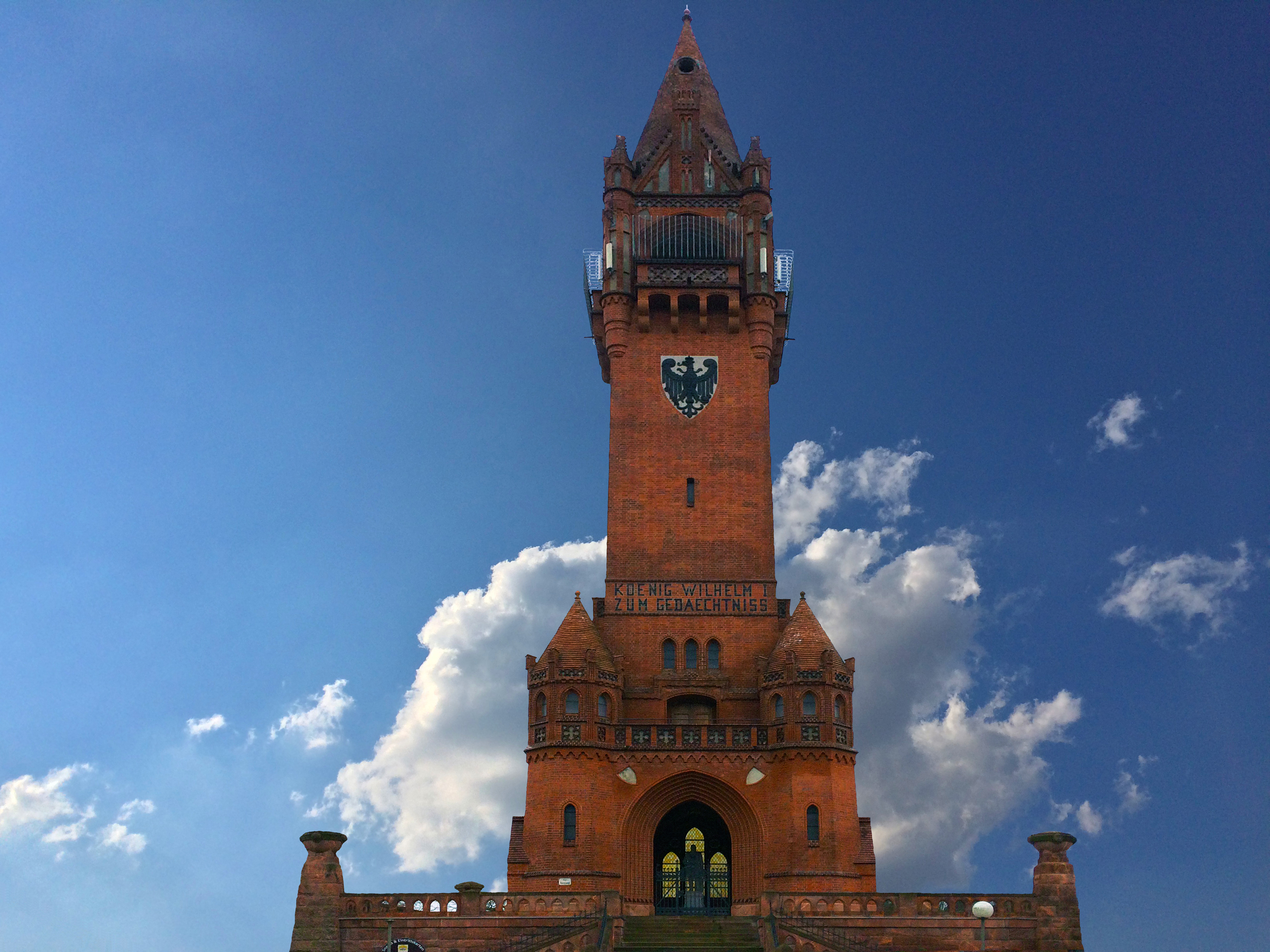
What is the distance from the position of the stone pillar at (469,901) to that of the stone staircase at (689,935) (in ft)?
13.0

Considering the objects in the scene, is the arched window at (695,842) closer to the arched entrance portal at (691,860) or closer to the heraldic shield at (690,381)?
the arched entrance portal at (691,860)

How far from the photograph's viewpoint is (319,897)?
3578cm

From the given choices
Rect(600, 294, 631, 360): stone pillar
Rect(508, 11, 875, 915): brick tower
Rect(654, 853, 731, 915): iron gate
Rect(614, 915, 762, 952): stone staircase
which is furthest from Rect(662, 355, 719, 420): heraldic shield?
Rect(614, 915, 762, 952): stone staircase

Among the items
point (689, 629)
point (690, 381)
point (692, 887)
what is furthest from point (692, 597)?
point (692, 887)

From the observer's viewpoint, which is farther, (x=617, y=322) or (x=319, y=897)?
(x=617, y=322)

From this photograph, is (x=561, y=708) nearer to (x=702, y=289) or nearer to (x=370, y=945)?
(x=370, y=945)

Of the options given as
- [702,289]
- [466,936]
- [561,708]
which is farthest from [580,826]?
[702,289]

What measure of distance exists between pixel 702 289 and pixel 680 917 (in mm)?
24391

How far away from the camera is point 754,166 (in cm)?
5528

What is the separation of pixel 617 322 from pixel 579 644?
13.8 m

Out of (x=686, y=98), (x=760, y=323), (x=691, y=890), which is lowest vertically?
(x=691, y=890)

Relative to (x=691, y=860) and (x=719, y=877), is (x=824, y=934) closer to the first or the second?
(x=719, y=877)

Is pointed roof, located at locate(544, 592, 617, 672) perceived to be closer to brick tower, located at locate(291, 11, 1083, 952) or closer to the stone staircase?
brick tower, located at locate(291, 11, 1083, 952)

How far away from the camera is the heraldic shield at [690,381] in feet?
172
